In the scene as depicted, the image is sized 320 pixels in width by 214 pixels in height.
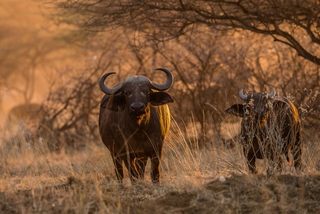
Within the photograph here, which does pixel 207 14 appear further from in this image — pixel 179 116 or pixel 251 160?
pixel 251 160

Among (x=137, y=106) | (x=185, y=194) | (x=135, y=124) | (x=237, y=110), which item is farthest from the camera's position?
(x=237, y=110)

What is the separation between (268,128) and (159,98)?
1.36 metres

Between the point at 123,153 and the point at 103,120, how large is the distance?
71 cm

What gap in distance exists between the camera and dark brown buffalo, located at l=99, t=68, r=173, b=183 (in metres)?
10.5

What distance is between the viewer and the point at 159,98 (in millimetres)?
10711

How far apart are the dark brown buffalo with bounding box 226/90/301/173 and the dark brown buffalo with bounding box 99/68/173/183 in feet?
3.37

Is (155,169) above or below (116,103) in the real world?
below

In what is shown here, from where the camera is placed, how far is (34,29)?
37.3 m

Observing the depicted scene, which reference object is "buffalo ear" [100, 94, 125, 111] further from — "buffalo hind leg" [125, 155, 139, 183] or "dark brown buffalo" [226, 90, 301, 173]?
"dark brown buffalo" [226, 90, 301, 173]

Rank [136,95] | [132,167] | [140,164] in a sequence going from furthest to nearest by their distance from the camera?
[140,164], [132,167], [136,95]

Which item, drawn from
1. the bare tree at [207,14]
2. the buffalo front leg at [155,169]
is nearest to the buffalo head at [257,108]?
the buffalo front leg at [155,169]

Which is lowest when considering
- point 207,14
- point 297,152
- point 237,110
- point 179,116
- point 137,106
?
point 297,152

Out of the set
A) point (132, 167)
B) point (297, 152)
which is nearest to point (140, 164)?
point (132, 167)

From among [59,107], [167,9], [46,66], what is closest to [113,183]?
[167,9]
